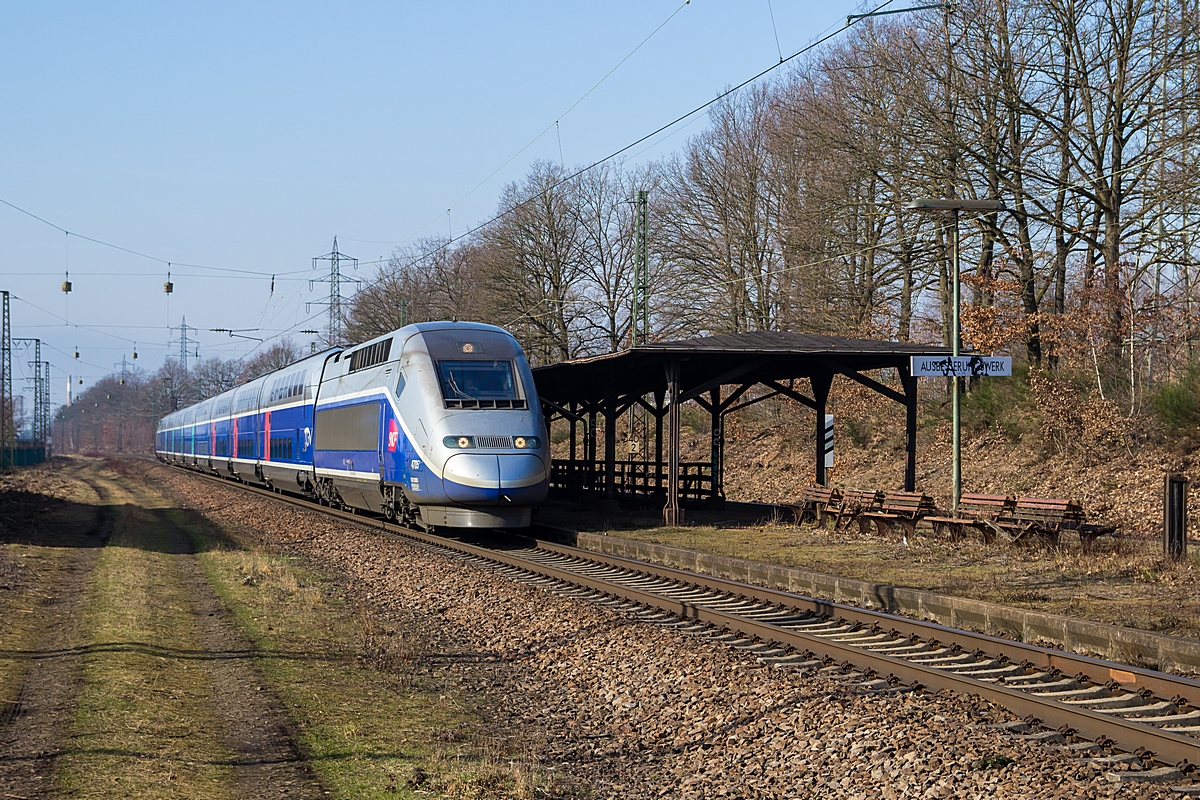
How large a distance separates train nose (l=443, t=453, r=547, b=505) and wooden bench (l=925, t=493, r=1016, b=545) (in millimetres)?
6632

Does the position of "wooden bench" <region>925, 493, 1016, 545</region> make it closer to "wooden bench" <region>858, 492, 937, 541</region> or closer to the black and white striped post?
"wooden bench" <region>858, 492, 937, 541</region>

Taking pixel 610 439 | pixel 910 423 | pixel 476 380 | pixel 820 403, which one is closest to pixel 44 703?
pixel 476 380

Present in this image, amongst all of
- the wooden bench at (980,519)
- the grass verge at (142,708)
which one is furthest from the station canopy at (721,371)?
the grass verge at (142,708)

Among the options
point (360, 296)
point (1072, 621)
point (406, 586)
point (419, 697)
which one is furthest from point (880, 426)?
point (360, 296)

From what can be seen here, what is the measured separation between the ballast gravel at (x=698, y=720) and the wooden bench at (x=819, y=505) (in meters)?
9.29

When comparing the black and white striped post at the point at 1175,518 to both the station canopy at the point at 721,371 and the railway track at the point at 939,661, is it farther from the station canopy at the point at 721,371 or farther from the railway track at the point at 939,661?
the railway track at the point at 939,661

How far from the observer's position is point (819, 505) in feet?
69.9

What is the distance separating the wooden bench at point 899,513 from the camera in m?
18.5

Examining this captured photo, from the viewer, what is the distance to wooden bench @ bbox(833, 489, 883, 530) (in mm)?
20141

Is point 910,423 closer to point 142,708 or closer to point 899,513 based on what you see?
point 899,513

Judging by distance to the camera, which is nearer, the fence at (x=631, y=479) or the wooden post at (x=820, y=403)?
the wooden post at (x=820, y=403)

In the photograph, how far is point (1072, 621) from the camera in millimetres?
10016

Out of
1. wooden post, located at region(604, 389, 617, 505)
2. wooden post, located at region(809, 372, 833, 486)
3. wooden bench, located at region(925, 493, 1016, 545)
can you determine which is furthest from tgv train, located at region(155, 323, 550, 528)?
wooden post, located at region(809, 372, 833, 486)

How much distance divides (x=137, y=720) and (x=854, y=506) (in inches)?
588
